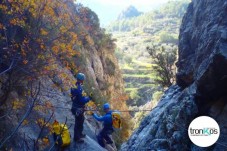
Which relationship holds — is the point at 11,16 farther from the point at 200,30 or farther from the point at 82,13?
the point at 82,13

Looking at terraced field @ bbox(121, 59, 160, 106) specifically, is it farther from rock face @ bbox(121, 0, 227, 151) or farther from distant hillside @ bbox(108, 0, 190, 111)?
rock face @ bbox(121, 0, 227, 151)

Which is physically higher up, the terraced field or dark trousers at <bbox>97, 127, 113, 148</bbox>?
dark trousers at <bbox>97, 127, 113, 148</bbox>

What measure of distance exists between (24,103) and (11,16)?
3.78 meters

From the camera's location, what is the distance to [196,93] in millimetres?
6504

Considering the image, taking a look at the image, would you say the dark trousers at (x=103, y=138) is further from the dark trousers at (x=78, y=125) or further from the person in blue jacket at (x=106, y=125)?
the dark trousers at (x=78, y=125)

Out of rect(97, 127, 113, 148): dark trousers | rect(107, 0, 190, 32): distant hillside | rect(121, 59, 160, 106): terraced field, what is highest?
rect(107, 0, 190, 32): distant hillside

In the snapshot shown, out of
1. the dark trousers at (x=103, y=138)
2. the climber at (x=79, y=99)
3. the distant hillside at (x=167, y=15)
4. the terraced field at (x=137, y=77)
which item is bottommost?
the terraced field at (x=137, y=77)

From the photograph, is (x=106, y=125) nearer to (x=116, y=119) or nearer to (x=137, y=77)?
(x=116, y=119)

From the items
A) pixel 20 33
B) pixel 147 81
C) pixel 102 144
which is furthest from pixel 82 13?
pixel 147 81

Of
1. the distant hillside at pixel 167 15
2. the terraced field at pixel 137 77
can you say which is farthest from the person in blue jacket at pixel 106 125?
the distant hillside at pixel 167 15

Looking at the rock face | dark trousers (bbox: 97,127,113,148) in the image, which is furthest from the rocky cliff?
the rock face

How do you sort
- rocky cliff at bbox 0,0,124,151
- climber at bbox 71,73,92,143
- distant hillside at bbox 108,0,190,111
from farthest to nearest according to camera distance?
1. distant hillside at bbox 108,0,190,111
2. rocky cliff at bbox 0,0,124,151
3. climber at bbox 71,73,92,143

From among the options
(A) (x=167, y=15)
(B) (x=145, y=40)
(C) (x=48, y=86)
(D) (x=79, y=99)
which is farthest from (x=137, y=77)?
(D) (x=79, y=99)

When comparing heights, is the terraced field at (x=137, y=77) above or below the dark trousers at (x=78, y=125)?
below
